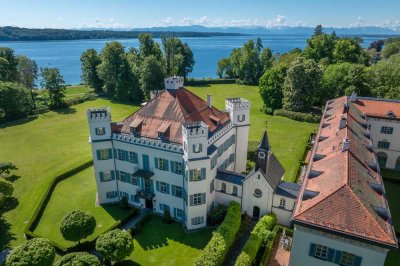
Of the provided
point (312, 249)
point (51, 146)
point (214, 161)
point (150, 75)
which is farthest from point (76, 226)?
point (150, 75)

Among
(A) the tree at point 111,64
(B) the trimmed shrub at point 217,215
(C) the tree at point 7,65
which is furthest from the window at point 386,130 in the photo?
(C) the tree at point 7,65

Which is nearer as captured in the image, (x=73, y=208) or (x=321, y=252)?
(x=321, y=252)

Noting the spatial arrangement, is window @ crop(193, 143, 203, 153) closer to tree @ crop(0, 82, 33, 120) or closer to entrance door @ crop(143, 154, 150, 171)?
entrance door @ crop(143, 154, 150, 171)

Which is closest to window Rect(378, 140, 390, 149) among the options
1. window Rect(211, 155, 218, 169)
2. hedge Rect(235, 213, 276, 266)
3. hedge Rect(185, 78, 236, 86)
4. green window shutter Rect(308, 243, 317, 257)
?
hedge Rect(235, 213, 276, 266)

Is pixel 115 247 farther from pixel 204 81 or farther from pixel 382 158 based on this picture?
pixel 204 81

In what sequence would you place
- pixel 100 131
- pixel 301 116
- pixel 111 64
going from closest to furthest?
pixel 100 131, pixel 301 116, pixel 111 64

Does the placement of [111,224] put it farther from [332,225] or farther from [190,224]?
[332,225]
